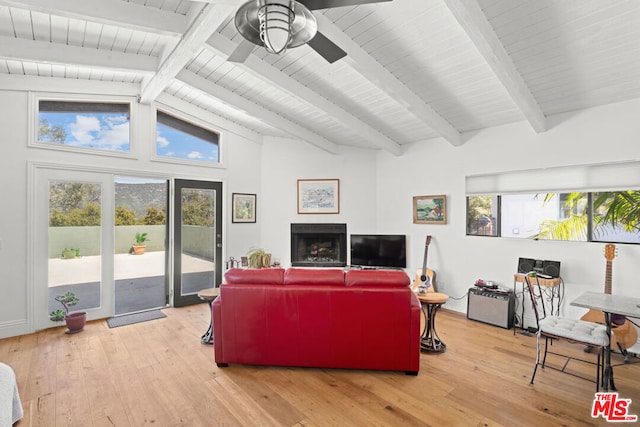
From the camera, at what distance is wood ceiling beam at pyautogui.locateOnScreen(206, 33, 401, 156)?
10.8ft

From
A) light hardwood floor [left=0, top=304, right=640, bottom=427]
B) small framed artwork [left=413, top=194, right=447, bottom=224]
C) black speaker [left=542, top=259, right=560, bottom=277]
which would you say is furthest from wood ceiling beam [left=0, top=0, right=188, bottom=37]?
black speaker [left=542, top=259, right=560, bottom=277]

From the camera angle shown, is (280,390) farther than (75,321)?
No

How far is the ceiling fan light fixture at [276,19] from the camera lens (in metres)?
1.62

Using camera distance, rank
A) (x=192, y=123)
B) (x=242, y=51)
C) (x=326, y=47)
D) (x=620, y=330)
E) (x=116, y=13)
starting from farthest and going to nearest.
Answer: (x=192, y=123) → (x=620, y=330) → (x=116, y=13) → (x=242, y=51) → (x=326, y=47)

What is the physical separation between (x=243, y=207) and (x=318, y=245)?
160 cm

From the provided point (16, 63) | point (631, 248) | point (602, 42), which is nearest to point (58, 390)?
point (16, 63)

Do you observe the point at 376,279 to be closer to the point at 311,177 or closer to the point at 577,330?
the point at 577,330

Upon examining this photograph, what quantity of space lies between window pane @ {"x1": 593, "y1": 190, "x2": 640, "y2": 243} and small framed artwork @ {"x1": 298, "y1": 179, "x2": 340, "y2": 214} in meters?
3.73

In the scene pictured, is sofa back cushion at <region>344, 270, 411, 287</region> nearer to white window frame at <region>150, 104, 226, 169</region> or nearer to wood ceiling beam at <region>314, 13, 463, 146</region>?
wood ceiling beam at <region>314, 13, 463, 146</region>

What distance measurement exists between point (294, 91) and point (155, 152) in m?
2.57

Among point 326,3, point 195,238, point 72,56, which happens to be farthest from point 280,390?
point 72,56

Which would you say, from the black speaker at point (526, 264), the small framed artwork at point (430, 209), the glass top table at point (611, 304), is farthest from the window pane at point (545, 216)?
the glass top table at point (611, 304)

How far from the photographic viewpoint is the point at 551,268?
386cm

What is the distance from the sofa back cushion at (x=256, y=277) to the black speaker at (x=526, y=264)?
3253mm
